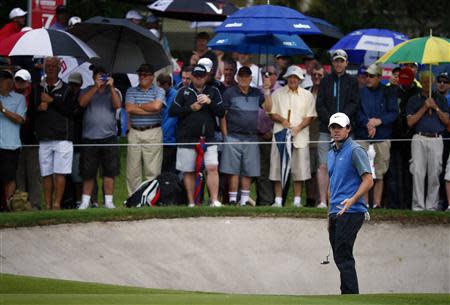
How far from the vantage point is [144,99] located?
799 inches

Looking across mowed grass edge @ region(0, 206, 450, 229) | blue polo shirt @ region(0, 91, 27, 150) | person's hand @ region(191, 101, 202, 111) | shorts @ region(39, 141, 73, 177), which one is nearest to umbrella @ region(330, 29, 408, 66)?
mowed grass edge @ region(0, 206, 450, 229)

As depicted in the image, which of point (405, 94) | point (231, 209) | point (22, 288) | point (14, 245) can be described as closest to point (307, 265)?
point (231, 209)

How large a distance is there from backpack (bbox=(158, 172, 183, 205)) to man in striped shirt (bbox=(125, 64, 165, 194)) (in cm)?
18

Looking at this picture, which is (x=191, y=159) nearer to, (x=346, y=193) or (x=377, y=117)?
(x=377, y=117)

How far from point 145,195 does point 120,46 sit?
2.67 m

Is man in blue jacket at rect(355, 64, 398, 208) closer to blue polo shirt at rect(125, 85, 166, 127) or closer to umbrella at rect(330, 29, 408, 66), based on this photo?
umbrella at rect(330, 29, 408, 66)

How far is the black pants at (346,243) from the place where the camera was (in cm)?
1623

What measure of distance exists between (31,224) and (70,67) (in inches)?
147

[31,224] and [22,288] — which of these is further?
[31,224]

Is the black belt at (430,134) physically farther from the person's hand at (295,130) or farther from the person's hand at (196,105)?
the person's hand at (196,105)

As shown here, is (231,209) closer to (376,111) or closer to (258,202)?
(258,202)

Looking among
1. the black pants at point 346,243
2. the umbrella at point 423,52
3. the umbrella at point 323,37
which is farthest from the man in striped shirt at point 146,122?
the umbrella at point 323,37

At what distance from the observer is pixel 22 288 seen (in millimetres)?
15773

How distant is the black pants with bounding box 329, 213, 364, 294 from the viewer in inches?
639
